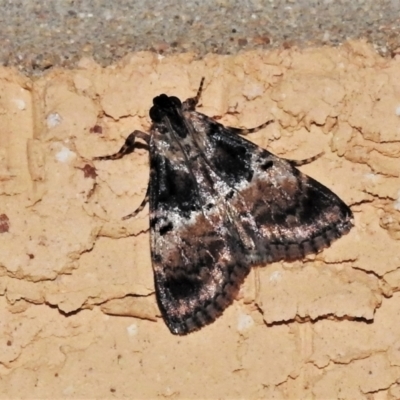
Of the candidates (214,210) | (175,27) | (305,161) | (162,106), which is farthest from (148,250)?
(175,27)

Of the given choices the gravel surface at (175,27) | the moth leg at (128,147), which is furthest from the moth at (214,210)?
the gravel surface at (175,27)

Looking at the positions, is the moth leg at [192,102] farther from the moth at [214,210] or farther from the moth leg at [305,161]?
the moth leg at [305,161]

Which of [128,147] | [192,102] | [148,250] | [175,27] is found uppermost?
[175,27]

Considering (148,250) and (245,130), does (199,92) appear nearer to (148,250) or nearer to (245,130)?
(245,130)

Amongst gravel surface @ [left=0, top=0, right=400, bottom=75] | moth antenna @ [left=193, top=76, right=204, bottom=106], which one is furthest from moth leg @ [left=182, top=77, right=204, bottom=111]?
gravel surface @ [left=0, top=0, right=400, bottom=75]

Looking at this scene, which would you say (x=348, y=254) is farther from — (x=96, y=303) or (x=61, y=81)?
(x=61, y=81)

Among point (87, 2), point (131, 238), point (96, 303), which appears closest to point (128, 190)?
point (131, 238)

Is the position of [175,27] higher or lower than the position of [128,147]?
higher
